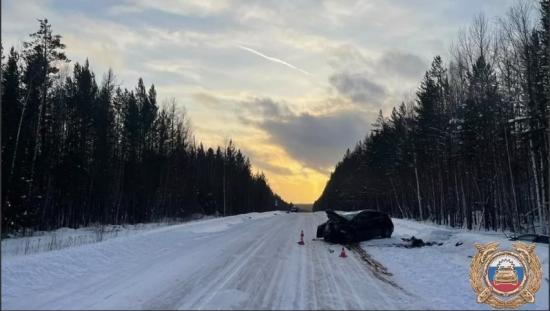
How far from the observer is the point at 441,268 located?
520 inches

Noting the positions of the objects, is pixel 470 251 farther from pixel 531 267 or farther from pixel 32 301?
pixel 32 301

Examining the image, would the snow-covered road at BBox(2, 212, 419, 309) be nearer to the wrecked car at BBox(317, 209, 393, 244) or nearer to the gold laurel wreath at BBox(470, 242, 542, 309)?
the gold laurel wreath at BBox(470, 242, 542, 309)

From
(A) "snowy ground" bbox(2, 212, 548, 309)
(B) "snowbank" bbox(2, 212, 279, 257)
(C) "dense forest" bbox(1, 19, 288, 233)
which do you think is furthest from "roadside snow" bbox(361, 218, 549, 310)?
(C) "dense forest" bbox(1, 19, 288, 233)

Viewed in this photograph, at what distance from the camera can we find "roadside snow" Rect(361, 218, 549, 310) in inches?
356

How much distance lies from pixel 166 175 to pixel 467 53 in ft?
134

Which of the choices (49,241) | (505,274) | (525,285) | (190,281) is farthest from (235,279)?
(49,241)

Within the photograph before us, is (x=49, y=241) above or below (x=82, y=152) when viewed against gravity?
below

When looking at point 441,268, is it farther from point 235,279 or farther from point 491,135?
point 491,135

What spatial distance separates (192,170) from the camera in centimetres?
8306

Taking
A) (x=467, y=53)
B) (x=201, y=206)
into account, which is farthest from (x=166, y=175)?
(x=467, y=53)

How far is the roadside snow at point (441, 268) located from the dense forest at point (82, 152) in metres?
24.2

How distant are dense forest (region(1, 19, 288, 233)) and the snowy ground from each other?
1927cm

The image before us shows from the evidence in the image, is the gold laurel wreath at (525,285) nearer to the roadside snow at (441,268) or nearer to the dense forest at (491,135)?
the roadside snow at (441,268)

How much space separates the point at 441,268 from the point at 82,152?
140 feet
